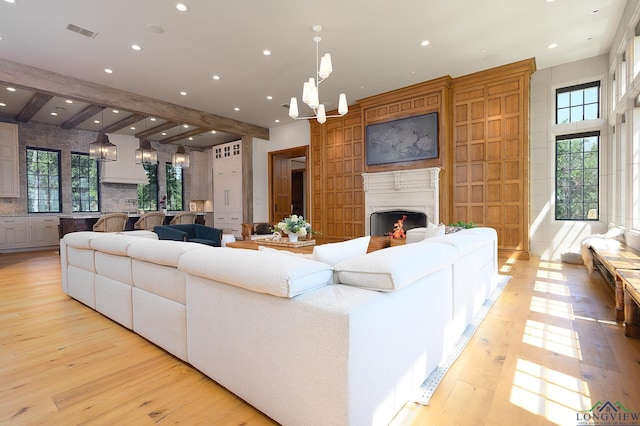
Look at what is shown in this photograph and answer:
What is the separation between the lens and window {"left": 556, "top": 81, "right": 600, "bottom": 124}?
5.29m

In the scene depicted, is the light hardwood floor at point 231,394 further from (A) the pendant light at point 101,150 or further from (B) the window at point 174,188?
(B) the window at point 174,188

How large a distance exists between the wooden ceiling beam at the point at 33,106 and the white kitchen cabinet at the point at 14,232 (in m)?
2.51

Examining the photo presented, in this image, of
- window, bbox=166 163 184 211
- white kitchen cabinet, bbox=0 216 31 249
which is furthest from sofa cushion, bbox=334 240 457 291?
window, bbox=166 163 184 211

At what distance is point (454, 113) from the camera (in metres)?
6.15

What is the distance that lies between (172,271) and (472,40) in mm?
5176

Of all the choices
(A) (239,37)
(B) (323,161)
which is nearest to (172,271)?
(A) (239,37)

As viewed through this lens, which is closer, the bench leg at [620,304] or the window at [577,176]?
the bench leg at [620,304]

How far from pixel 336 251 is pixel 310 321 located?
607 millimetres

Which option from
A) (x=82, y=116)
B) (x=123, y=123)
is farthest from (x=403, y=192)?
(x=82, y=116)

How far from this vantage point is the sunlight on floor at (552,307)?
2814 millimetres

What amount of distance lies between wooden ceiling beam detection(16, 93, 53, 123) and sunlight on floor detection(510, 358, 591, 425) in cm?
871

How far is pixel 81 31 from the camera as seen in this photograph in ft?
13.8

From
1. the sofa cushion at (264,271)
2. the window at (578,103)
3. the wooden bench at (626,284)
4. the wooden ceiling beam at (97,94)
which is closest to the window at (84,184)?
the wooden ceiling beam at (97,94)

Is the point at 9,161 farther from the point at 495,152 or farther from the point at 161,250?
the point at 495,152
